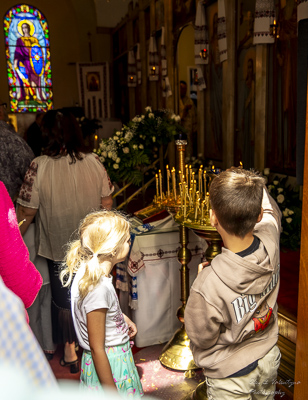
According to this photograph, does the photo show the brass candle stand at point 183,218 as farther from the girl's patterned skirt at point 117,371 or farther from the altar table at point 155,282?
the girl's patterned skirt at point 117,371

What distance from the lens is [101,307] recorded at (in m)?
1.81

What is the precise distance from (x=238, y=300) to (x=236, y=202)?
1.31ft

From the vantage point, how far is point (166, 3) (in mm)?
9164

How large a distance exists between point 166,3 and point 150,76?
1811 millimetres

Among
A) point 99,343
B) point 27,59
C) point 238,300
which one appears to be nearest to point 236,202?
point 238,300

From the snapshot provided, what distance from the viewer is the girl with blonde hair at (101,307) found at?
5.98 ft

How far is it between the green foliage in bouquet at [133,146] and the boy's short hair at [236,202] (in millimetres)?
3049

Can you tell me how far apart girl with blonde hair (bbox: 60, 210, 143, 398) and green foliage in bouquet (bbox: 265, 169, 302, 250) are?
282 cm

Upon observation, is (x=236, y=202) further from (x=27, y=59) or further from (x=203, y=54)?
(x=27, y=59)

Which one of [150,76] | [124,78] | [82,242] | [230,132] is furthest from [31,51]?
[82,242]

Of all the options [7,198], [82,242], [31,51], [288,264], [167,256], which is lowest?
[288,264]

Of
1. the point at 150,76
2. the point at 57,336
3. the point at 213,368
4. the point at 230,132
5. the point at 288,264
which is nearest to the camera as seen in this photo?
the point at 213,368

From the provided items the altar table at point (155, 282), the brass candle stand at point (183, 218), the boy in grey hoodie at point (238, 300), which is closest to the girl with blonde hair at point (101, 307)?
the boy in grey hoodie at point (238, 300)

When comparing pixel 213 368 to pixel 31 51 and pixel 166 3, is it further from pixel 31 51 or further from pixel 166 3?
pixel 31 51
